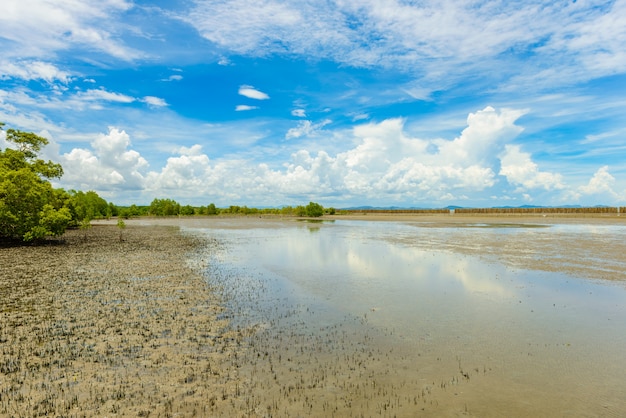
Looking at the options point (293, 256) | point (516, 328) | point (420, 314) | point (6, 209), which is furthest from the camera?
point (6, 209)

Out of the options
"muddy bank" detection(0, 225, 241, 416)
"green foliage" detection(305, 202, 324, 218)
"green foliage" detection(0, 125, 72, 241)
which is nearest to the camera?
"muddy bank" detection(0, 225, 241, 416)

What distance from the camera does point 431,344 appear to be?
11641 millimetres

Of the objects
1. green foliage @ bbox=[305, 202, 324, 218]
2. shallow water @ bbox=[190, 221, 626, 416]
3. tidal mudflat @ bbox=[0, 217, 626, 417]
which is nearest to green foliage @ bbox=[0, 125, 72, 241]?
tidal mudflat @ bbox=[0, 217, 626, 417]

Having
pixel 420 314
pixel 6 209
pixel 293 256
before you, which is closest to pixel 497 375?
pixel 420 314

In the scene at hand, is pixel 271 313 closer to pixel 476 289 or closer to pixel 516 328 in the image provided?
pixel 516 328

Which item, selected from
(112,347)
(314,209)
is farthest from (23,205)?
(314,209)

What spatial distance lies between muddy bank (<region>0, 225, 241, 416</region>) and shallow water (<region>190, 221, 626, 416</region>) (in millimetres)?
1121

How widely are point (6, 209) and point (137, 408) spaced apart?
41.7 meters

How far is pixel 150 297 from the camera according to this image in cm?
1780

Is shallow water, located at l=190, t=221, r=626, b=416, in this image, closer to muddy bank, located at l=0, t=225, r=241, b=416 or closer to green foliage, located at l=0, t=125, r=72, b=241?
muddy bank, located at l=0, t=225, r=241, b=416

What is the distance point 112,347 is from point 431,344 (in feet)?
32.8

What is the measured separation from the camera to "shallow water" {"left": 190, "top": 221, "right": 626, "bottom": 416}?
821 centimetres

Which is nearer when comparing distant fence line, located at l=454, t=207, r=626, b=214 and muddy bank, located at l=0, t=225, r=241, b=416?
muddy bank, located at l=0, t=225, r=241, b=416

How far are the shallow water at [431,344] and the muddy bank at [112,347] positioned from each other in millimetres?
1121
